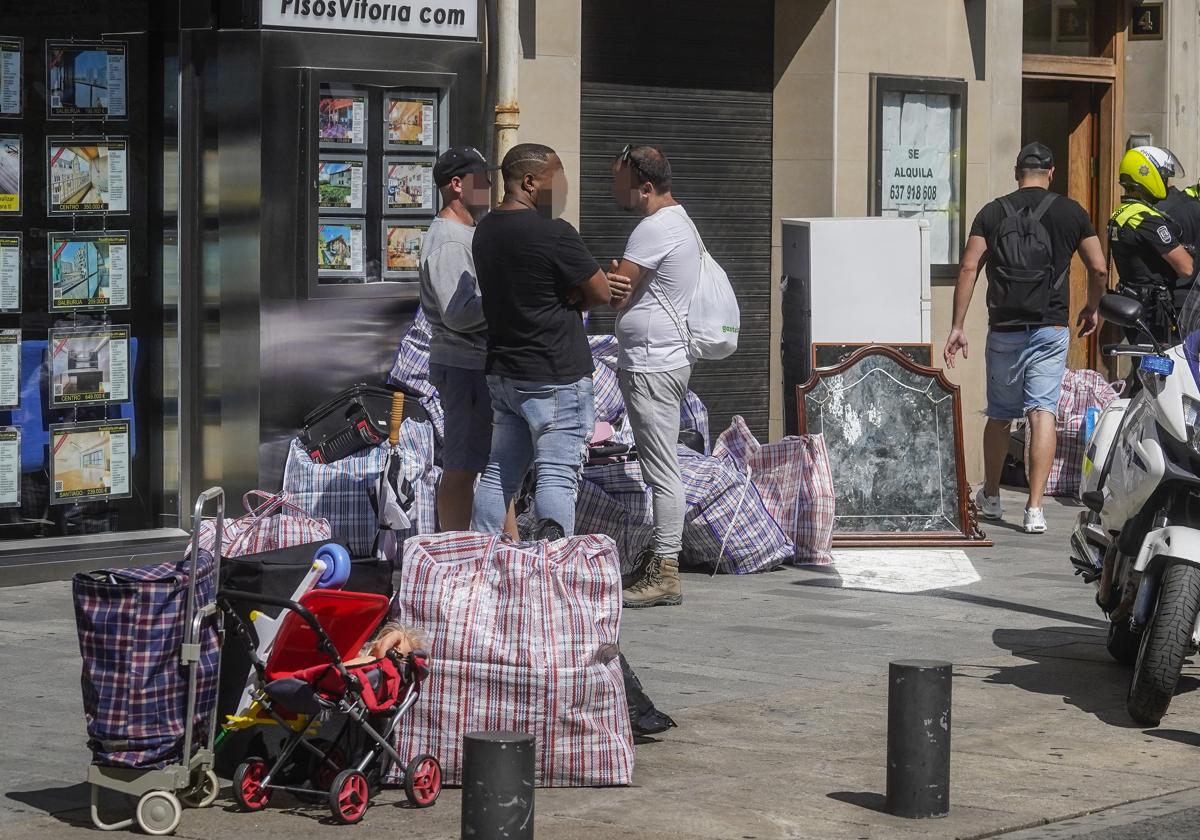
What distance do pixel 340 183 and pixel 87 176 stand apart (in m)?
1.20

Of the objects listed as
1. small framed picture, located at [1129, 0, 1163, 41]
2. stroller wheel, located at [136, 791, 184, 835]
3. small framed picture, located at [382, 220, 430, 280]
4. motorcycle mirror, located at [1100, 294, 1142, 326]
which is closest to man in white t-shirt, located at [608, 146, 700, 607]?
small framed picture, located at [382, 220, 430, 280]

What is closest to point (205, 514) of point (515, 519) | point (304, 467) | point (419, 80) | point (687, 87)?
point (304, 467)

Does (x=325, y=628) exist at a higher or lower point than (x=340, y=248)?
lower

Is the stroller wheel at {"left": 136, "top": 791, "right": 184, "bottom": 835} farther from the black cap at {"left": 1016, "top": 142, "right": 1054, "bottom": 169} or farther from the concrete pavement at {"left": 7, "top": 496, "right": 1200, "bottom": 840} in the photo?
the black cap at {"left": 1016, "top": 142, "right": 1054, "bottom": 169}

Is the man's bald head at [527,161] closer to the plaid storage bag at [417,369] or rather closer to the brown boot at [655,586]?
the brown boot at [655,586]

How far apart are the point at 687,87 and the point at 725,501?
11.4ft

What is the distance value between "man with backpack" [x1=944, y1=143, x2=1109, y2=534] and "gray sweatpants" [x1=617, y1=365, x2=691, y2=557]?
8.78 ft

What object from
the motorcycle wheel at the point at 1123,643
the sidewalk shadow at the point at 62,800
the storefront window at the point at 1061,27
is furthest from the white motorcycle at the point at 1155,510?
the storefront window at the point at 1061,27

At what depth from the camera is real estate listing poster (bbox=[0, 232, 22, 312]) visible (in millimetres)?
9070

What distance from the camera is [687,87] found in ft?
39.1

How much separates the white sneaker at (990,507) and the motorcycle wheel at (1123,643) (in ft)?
12.8

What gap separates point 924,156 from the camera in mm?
12688

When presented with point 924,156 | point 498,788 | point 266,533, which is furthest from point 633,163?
point 924,156

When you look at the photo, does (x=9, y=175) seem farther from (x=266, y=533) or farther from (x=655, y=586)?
(x=655, y=586)
